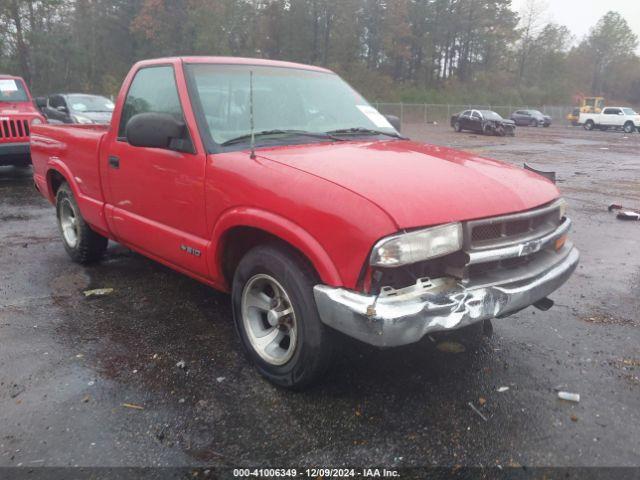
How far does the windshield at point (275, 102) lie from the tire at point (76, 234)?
88.6 inches

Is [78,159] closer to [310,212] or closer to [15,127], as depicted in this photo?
[310,212]

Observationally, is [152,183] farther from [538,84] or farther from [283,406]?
[538,84]

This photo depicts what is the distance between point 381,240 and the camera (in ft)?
8.08

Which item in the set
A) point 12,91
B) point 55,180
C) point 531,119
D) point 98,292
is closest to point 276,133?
point 98,292

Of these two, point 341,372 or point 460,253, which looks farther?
point 341,372

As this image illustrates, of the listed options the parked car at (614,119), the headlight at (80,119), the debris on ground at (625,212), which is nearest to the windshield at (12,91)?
the headlight at (80,119)

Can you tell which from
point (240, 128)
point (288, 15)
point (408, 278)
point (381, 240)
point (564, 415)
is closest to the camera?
point (381, 240)

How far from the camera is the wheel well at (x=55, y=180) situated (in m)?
5.50

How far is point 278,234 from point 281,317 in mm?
527

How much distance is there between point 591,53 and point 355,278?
92224mm

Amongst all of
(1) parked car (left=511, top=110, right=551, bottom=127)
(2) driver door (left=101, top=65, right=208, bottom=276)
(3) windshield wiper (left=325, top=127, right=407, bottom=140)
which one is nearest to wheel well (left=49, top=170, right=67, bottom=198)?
(2) driver door (left=101, top=65, right=208, bottom=276)

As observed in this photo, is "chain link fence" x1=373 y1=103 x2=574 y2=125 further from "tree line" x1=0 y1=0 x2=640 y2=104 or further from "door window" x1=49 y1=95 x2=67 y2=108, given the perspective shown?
"door window" x1=49 y1=95 x2=67 y2=108

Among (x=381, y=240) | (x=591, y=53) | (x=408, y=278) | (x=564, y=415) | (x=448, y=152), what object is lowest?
(x=564, y=415)

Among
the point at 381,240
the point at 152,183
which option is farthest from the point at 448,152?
the point at 152,183
